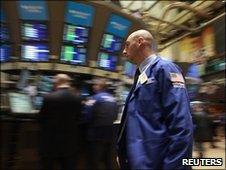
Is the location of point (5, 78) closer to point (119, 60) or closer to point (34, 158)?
point (34, 158)

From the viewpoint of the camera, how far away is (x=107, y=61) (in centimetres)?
813

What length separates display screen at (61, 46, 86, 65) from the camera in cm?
787

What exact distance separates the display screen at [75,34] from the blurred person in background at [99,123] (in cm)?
249

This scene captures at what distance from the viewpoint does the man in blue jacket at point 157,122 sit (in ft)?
6.56

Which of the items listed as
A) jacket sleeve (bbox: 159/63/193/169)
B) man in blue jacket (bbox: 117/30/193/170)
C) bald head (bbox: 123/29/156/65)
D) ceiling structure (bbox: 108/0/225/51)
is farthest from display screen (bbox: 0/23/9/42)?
ceiling structure (bbox: 108/0/225/51)

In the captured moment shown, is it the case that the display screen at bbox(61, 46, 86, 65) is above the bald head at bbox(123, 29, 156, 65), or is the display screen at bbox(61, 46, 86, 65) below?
below

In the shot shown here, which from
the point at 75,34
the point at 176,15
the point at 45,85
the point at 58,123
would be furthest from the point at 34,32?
the point at 176,15

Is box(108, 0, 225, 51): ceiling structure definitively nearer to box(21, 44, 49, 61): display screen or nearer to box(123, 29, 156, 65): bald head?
box(21, 44, 49, 61): display screen

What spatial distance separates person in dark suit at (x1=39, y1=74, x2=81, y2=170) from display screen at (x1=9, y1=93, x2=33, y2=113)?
65 centimetres

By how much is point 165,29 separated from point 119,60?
8551mm

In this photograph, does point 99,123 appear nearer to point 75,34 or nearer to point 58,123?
point 58,123

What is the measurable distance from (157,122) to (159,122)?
13 millimetres

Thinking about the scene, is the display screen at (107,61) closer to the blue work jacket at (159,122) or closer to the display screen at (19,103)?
the display screen at (19,103)

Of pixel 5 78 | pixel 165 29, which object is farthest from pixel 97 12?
pixel 165 29
